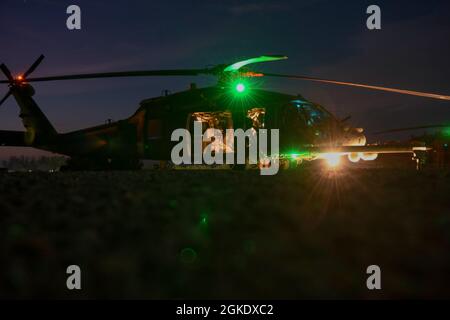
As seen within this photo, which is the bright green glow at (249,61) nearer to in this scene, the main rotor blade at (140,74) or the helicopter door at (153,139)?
the main rotor blade at (140,74)

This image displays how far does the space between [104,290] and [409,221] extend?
60.8 inches

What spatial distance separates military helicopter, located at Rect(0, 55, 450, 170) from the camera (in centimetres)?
967

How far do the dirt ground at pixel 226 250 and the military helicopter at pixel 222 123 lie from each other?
6.77 m

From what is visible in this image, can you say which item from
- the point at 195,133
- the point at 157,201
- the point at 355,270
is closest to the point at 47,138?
the point at 195,133

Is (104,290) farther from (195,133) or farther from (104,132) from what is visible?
(104,132)

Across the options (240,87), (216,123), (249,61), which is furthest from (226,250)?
(216,123)

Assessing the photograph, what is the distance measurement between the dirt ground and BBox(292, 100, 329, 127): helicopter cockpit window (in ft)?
26.0

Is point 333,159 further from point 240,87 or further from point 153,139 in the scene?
point 153,139

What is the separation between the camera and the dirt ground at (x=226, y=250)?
115 centimetres

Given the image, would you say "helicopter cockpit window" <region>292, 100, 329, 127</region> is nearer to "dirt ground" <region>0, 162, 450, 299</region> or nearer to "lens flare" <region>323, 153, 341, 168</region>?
"lens flare" <region>323, 153, 341, 168</region>

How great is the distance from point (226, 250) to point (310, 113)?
9.41 metres

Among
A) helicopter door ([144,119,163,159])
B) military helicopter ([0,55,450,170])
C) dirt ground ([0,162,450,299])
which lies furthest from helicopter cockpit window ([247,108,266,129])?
dirt ground ([0,162,450,299])

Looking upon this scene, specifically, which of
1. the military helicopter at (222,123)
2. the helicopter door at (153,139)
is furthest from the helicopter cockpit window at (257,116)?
the helicopter door at (153,139)

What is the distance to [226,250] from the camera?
152 centimetres
